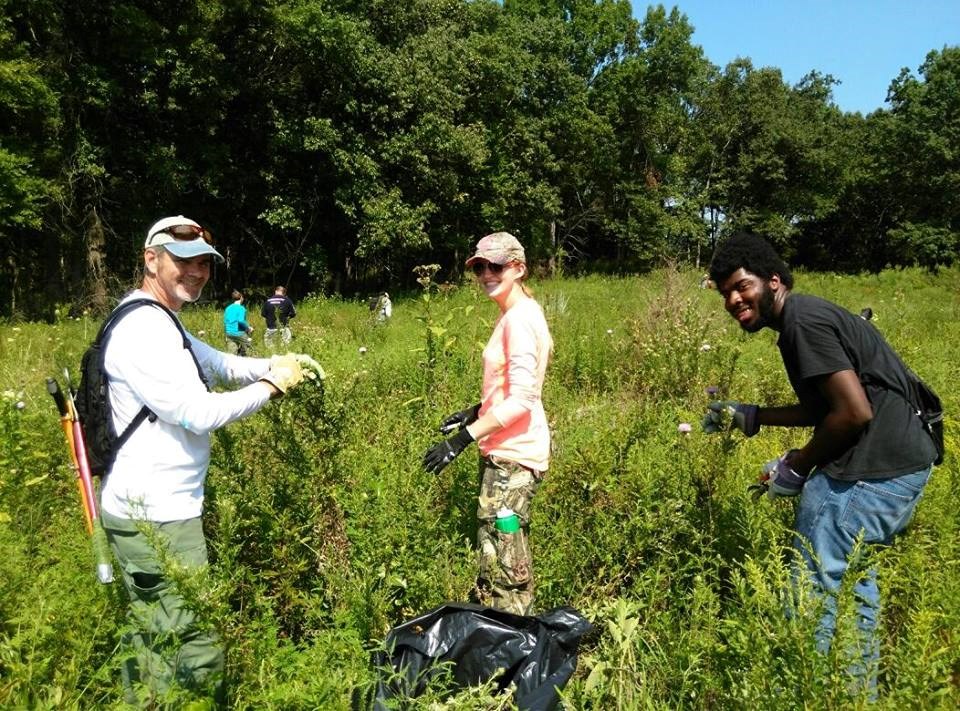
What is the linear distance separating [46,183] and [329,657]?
16939 mm

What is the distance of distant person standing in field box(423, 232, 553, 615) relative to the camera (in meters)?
2.73

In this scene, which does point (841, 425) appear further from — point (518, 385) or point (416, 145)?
point (416, 145)

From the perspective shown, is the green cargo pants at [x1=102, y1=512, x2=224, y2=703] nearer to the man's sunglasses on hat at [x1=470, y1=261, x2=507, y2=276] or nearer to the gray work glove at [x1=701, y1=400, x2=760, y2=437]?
the man's sunglasses on hat at [x1=470, y1=261, x2=507, y2=276]

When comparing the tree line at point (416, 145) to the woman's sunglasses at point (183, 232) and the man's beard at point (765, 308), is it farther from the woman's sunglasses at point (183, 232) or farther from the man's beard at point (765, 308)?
the woman's sunglasses at point (183, 232)

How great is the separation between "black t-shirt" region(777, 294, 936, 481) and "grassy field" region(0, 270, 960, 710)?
396 millimetres

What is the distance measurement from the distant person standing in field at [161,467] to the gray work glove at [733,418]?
208 centimetres

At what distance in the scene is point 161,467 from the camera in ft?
7.04

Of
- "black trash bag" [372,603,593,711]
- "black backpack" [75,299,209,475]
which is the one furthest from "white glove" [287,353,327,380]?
"black trash bag" [372,603,593,711]

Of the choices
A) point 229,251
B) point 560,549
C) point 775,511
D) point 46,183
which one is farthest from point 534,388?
point 229,251

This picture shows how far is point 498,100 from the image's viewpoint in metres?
26.3

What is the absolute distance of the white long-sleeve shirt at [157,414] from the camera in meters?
2.07

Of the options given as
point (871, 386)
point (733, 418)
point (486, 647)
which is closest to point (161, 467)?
point (486, 647)

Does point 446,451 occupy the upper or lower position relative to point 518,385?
lower

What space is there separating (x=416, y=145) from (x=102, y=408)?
2003 centimetres
